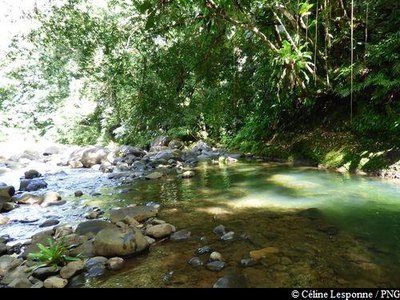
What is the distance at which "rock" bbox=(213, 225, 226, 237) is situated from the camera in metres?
3.81

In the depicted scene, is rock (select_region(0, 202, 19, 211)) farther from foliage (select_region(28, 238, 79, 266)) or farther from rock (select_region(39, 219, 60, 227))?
foliage (select_region(28, 238, 79, 266))

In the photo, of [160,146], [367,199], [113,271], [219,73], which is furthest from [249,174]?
[160,146]

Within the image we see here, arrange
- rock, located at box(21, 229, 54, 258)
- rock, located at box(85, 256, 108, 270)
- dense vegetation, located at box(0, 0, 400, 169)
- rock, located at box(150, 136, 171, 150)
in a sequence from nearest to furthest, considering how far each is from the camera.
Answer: rock, located at box(85, 256, 108, 270)
rock, located at box(21, 229, 54, 258)
dense vegetation, located at box(0, 0, 400, 169)
rock, located at box(150, 136, 171, 150)

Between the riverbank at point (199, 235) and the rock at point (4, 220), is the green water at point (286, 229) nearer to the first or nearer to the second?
the riverbank at point (199, 235)

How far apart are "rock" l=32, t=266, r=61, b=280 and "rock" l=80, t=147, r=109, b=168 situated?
424 inches

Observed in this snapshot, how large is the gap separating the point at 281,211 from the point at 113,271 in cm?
254

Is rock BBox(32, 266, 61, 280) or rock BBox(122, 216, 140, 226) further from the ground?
rock BBox(122, 216, 140, 226)

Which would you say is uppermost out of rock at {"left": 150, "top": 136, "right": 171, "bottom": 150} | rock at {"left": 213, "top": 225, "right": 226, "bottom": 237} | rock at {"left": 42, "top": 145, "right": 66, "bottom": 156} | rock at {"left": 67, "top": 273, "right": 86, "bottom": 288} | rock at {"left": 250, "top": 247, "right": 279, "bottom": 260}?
rock at {"left": 150, "top": 136, "right": 171, "bottom": 150}

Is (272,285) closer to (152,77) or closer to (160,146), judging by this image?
(152,77)

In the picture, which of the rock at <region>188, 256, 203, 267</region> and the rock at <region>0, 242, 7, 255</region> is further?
the rock at <region>0, 242, 7, 255</region>

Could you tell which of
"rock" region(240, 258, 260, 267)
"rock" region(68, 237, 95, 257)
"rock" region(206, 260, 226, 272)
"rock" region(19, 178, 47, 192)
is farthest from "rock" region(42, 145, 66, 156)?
"rock" region(240, 258, 260, 267)

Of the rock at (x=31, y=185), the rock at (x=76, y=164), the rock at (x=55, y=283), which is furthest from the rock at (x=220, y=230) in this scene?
the rock at (x=76, y=164)

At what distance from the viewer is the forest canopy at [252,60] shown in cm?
707

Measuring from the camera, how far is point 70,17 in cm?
1364
